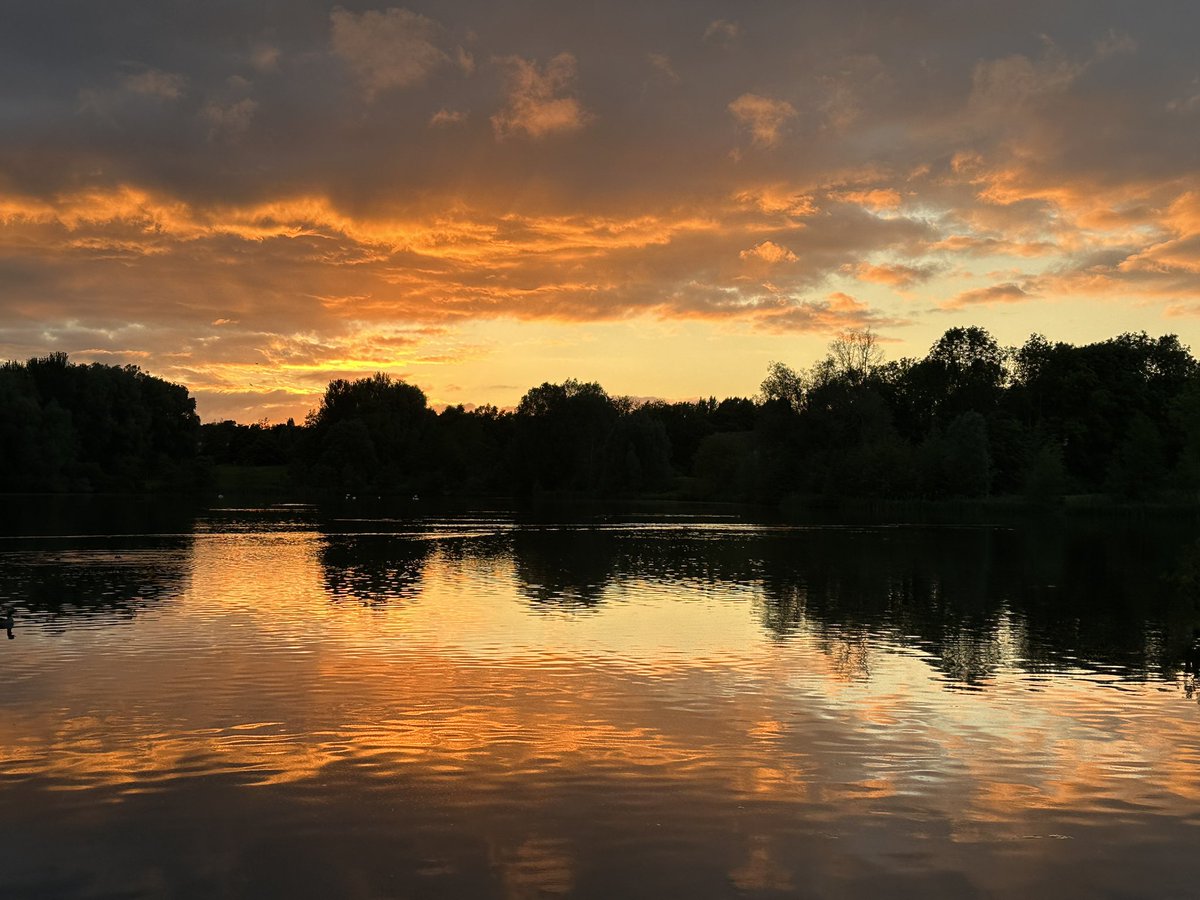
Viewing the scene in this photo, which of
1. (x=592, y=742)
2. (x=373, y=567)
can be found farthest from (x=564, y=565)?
(x=592, y=742)

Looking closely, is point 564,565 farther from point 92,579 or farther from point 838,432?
point 838,432

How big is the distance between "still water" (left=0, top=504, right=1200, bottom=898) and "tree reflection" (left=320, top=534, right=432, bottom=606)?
63 cm

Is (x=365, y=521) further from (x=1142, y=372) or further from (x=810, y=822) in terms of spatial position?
(x=1142, y=372)

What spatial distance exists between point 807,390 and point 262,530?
250ft

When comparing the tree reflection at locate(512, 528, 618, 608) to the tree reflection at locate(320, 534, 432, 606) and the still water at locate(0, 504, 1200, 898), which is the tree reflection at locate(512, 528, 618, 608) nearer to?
the still water at locate(0, 504, 1200, 898)

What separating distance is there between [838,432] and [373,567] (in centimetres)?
8806

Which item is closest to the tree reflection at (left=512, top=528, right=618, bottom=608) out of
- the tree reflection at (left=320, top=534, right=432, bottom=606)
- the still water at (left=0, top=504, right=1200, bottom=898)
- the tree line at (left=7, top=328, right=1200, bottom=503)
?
the still water at (left=0, top=504, right=1200, bottom=898)

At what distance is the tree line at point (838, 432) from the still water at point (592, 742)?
2880 inches

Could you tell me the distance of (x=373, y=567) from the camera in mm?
45062

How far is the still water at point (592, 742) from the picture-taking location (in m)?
10.6

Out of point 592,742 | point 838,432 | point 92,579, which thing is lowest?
point 592,742

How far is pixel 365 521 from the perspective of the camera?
8950cm

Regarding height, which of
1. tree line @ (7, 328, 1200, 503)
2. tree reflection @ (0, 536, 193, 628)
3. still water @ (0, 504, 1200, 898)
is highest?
tree line @ (7, 328, 1200, 503)

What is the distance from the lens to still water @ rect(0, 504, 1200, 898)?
10633mm
